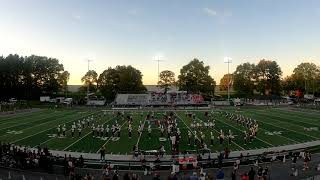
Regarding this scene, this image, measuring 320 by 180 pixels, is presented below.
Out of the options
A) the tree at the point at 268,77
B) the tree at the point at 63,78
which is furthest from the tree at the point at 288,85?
the tree at the point at 63,78

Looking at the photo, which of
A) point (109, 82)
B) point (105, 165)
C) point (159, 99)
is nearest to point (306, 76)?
point (159, 99)

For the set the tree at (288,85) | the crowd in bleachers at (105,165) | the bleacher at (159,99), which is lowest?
the crowd in bleachers at (105,165)

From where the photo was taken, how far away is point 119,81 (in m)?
111

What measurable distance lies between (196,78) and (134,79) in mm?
17445

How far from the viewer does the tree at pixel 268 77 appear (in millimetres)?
113375

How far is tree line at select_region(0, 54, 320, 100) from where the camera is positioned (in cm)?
10150

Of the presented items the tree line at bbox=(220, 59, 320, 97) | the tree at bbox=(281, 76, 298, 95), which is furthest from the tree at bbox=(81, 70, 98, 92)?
the tree at bbox=(281, 76, 298, 95)

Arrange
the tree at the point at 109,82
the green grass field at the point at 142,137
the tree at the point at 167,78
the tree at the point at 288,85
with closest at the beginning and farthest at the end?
the green grass field at the point at 142,137 → the tree at the point at 109,82 → the tree at the point at 288,85 → the tree at the point at 167,78

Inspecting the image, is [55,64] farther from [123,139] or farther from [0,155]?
[0,155]

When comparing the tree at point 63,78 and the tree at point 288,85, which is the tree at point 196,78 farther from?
the tree at point 63,78

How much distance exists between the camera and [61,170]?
24.9 metres

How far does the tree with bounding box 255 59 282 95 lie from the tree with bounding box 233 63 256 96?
177 cm

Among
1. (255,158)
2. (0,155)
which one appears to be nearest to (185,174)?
(255,158)

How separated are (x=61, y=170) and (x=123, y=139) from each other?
12.2 metres
